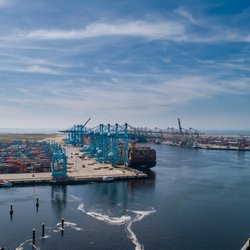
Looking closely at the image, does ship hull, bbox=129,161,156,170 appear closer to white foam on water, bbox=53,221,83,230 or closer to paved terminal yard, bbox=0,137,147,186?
paved terminal yard, bbox=0,137,147,186

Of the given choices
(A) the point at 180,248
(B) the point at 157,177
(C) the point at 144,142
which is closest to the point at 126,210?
(A) the point at 180,248

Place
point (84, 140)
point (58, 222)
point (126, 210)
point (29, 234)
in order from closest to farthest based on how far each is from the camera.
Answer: point (29, 234) < point (58, 222) < point (126, 210) < point (84, 140)

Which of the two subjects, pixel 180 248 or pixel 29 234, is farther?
pixel 29 234

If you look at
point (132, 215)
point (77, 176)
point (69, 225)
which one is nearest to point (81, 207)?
point (132, 215)

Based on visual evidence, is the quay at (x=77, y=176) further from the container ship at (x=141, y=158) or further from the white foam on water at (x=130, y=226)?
the white foam on water at (x=130, y=226)

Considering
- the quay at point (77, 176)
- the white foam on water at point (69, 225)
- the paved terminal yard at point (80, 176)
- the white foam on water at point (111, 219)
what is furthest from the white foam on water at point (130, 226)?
the paved terminal yard at point (80, 176)

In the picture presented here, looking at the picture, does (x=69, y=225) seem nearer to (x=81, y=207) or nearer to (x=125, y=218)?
(x=125, y=218)

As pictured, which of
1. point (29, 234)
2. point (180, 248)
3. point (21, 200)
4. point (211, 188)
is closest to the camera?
point (180, 248)

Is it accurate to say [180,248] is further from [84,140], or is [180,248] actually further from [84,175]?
[84,140]
